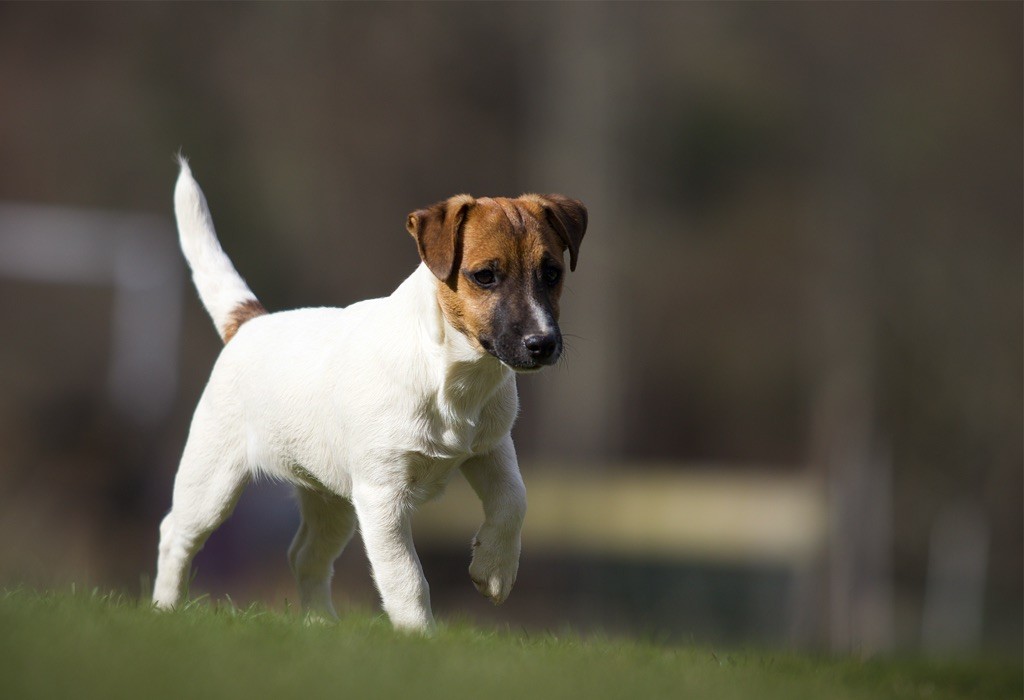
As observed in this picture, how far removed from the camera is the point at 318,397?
632cm

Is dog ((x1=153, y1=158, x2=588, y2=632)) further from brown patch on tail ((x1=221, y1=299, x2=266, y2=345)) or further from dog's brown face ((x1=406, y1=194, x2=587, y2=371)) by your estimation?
brown patch on tail ((x1=221, y1=299, x2=266, y2=345))

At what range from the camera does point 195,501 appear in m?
6.92

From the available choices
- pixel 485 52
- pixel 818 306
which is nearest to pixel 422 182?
pixel 485 52

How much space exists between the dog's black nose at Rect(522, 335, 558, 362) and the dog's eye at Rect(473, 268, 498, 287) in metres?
0.36

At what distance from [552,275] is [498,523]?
1051 millimetres

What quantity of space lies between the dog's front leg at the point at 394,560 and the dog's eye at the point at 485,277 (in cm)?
93

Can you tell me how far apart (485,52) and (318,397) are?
22.4m

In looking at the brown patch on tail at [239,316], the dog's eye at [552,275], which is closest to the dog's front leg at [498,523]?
the dog's eye at [552,275]

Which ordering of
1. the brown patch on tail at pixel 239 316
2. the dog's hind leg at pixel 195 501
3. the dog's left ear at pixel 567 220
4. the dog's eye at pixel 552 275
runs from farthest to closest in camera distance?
the brown patch on tail at pixel 239 316, the dog's hind leg at pixel 195 501, the dog's left ear at pixel 567 220, the dog's eye at pixel 552 275

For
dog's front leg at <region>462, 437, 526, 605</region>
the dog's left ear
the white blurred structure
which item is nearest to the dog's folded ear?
the dog's left ear

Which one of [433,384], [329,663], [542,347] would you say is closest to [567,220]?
[542,347]

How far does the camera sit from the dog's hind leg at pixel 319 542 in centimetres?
706

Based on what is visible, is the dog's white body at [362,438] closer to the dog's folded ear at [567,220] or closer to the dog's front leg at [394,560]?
the dog's front leg at [394,560]

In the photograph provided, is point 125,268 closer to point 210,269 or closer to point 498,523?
point 210,269
